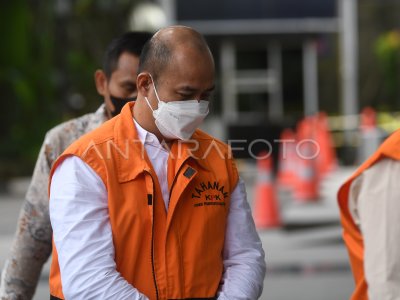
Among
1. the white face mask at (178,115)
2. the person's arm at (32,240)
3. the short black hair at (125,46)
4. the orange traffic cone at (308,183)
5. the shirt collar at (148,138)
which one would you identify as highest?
the short black hair at (125,46)

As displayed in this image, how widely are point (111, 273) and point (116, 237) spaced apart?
0.11 metres

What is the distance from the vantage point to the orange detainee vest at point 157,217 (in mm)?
3053

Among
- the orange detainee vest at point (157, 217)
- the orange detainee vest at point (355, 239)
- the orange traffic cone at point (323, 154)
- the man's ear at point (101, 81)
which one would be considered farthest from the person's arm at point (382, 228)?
the orange traffic cone at point (323, 154)

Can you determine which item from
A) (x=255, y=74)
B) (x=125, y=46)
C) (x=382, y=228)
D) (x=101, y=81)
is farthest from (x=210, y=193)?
(x=255, y=74)

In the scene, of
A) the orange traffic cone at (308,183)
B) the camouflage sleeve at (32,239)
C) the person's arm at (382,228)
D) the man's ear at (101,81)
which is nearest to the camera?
the person's arm at (382,228)

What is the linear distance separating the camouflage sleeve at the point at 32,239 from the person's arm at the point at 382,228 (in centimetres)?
146

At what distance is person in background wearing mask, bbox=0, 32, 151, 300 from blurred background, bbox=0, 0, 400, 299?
6.90 metres

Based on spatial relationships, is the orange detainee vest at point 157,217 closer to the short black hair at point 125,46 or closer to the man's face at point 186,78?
the man's face at point 186,78

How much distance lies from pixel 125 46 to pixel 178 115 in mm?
1268

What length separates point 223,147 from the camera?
342 cm

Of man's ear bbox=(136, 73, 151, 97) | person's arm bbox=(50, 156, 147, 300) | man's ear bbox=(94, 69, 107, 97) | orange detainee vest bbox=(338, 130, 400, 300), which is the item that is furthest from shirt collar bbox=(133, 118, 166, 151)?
man's ear bbox=(94, 69, 107, 97)

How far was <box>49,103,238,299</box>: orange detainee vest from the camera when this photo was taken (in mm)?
3053

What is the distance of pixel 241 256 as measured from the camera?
10.8 feet

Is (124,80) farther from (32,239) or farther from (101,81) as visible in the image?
(32,239)
